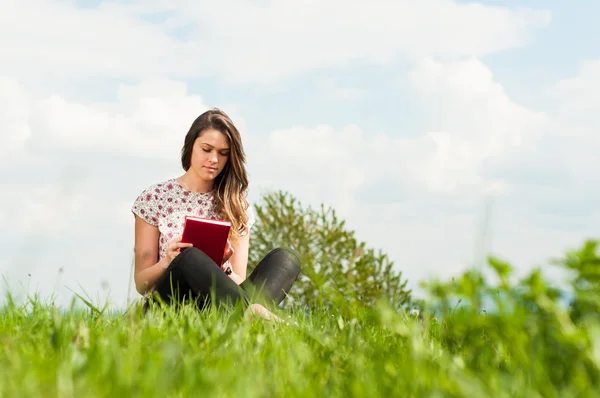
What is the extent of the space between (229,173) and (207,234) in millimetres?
1036

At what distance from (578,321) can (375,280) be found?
166 inches

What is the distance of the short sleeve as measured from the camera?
5.71 m

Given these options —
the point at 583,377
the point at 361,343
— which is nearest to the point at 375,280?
the point at 361,343

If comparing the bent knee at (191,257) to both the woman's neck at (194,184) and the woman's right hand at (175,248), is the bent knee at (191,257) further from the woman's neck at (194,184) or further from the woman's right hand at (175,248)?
the woman's neck at (194,184)

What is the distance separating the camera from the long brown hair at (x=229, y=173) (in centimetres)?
575

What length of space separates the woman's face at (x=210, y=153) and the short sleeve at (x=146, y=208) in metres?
0.46

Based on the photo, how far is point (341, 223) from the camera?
6.63 meters

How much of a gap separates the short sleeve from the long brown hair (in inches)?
17.5

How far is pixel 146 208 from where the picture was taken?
18.8 feet

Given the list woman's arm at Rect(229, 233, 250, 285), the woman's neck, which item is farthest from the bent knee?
the woman's neck

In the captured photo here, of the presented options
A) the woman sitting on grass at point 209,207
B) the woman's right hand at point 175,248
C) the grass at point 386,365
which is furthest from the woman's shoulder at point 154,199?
the grass at point 386,365

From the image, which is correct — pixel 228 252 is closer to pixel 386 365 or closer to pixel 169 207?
pixel 169 207

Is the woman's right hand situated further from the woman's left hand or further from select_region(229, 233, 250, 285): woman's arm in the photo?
select_region(229, 233, 250, 285): woman's arm

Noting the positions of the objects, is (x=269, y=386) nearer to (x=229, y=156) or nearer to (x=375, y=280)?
(x=229, y=156)
